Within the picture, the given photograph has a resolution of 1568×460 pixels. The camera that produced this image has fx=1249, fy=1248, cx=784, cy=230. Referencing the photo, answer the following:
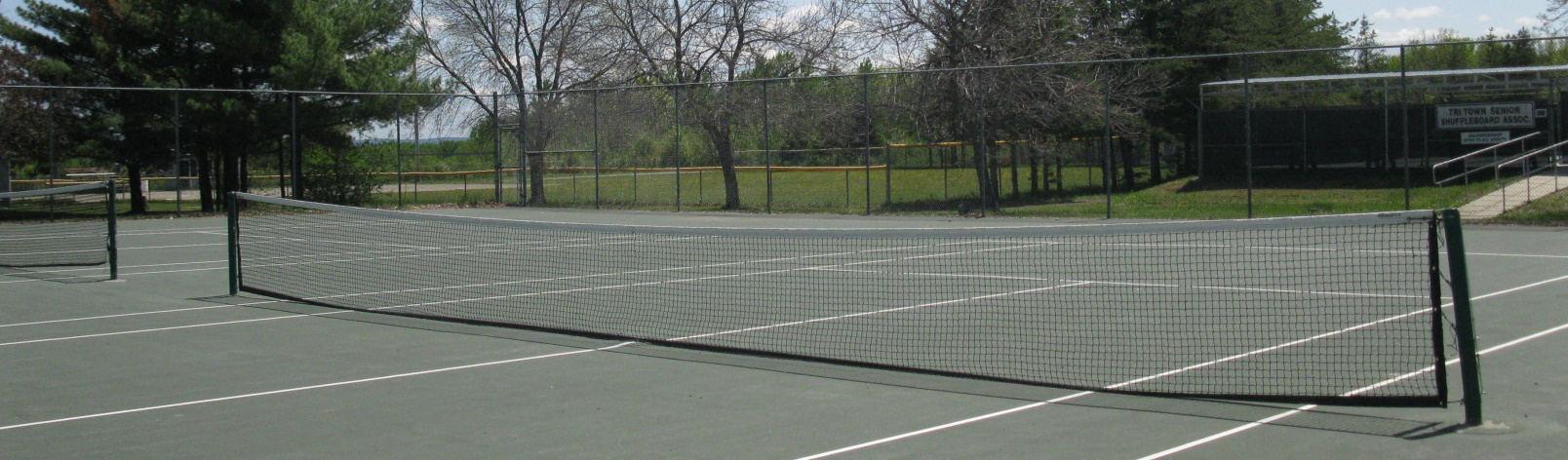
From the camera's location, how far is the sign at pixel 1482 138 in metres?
24.1

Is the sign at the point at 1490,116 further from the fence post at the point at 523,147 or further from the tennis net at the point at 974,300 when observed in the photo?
the fence post at the point at 523,147

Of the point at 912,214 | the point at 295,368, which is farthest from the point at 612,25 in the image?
the point at 295,368

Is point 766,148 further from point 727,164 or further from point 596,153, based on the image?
point 596,153

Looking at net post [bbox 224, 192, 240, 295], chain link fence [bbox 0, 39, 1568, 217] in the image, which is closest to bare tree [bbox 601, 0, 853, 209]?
chain link fence [bbox 0, 39, 1568, 217]

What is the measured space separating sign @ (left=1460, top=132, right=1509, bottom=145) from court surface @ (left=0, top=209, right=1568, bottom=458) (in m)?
15.1

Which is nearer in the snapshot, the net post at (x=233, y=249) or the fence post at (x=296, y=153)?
the net post at (x=233, y=249)

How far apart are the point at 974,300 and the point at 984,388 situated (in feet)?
12.9

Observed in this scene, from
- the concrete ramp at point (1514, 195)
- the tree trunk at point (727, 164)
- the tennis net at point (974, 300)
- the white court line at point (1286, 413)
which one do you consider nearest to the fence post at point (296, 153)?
the tree trunk at point (727, 164)

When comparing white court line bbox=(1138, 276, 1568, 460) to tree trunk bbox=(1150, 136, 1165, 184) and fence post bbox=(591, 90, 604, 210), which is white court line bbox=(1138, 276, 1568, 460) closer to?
fence post bbox=(591, 90, 604, 210)

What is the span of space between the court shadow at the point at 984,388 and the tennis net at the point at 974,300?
15 cm

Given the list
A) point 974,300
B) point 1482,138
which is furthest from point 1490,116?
point 974,300

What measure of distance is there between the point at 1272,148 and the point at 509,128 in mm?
18778

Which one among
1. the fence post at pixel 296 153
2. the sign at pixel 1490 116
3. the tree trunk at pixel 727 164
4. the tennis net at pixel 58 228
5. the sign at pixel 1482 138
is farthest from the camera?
the fence post at pixel 296 153

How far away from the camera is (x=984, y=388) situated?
7387 mm
